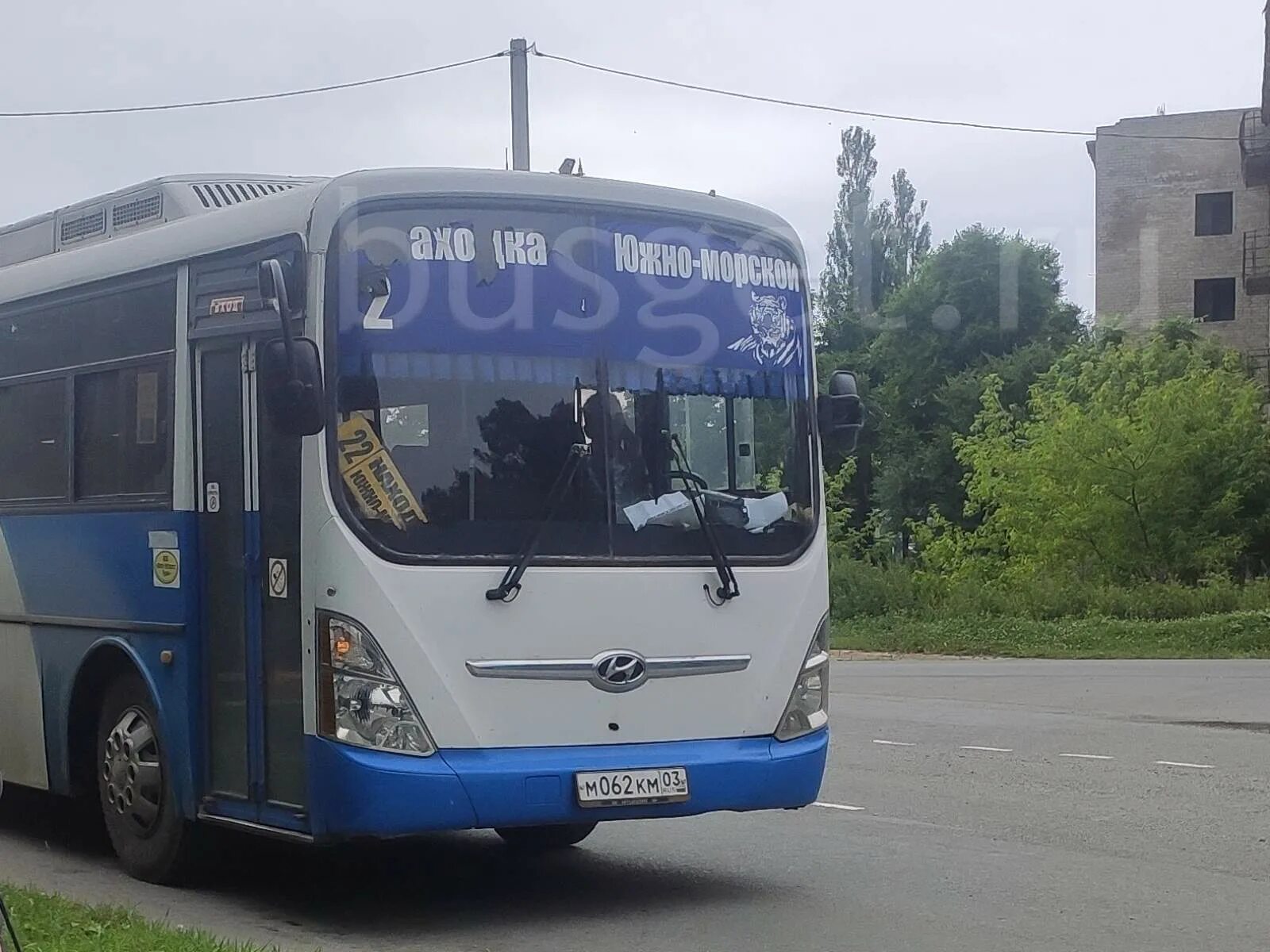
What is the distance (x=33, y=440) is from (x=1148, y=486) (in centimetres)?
3051

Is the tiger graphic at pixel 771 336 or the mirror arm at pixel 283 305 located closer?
the mirror arm at pixel 283 305

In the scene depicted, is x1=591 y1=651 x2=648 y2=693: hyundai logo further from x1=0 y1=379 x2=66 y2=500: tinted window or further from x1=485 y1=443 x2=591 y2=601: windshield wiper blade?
x1=0 y1=379 x2=66 y2=500: tinted window

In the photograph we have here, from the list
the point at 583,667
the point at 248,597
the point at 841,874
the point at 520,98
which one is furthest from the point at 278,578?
the point at 520,98

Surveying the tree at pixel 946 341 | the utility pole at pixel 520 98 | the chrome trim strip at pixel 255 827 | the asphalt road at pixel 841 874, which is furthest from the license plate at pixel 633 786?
the tree at pixel 946 341

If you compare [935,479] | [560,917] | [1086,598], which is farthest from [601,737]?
[935,479]

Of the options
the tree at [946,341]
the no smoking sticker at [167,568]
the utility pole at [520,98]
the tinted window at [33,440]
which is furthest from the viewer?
the tree at [946,341]

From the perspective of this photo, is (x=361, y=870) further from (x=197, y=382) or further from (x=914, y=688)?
(x=914, y=688)

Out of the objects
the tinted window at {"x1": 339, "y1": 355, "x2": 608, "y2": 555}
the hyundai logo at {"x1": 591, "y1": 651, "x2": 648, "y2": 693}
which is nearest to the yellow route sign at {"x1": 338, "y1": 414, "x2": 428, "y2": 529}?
the tinted window at {"x1": 339, "y1": 355, "x2": 608, "y2": 555}

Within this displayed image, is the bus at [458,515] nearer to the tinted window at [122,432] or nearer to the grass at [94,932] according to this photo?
the tinted window at [122,432]

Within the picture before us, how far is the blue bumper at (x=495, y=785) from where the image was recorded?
7.86 m

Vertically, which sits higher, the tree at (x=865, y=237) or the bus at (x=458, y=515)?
the tree at (x=865, y=237)

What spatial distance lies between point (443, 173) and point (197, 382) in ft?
4.85

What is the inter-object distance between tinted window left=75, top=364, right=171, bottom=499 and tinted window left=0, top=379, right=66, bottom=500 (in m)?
0.19

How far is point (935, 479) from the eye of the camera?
2304 inches
